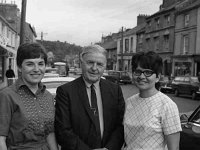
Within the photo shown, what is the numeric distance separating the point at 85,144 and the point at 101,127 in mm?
220

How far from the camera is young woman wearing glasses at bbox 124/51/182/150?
8.32 ft

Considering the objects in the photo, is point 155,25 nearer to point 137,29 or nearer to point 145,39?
point 145,39

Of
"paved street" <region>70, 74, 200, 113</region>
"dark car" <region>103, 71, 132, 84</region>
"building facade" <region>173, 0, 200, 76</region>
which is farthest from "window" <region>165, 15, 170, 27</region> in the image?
"paved street" <region>70, 74, 200, 113</region>

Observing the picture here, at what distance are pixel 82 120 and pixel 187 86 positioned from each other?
1944cm

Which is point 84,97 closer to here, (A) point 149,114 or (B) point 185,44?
(A) point 149,114

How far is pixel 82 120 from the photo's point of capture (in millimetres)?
2688

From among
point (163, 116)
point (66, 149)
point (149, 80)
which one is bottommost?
point (66, 149)

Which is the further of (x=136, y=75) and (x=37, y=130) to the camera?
(x=136, y=75)

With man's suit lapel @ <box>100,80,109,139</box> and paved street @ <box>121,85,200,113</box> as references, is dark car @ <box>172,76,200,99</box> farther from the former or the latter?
man's suit lapel @ <box>100,80,109,139</box>

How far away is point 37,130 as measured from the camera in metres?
2.50

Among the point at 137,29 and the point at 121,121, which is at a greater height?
the point at 137,29

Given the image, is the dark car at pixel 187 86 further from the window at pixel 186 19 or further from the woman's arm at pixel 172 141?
the woman's arm at pixel 172 141

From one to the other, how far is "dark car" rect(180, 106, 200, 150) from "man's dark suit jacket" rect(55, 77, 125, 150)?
155 centimetres

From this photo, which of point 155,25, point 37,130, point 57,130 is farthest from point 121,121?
point 155,25
